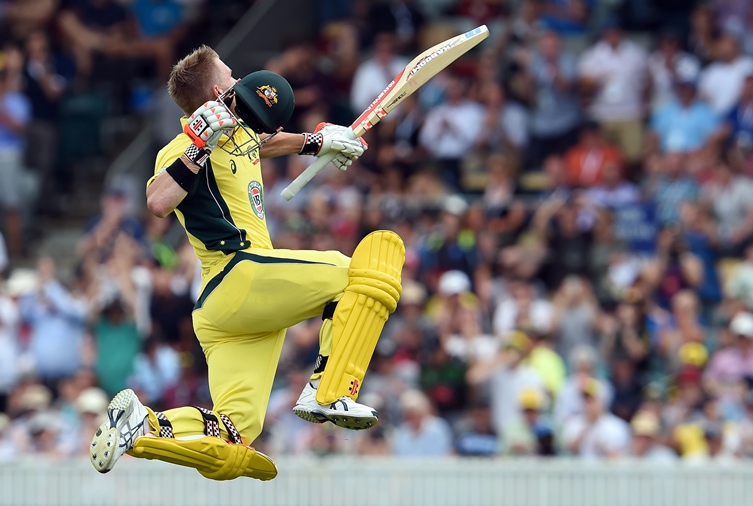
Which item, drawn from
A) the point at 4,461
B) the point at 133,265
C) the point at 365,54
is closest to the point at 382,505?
the point at 4,461

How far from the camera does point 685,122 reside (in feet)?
48.1

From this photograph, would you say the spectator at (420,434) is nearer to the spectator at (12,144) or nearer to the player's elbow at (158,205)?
the player's elbow at (158,205)

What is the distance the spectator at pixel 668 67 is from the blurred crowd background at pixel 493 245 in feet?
0.09

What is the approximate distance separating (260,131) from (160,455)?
5.48 feet

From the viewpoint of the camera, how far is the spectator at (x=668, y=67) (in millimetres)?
15016

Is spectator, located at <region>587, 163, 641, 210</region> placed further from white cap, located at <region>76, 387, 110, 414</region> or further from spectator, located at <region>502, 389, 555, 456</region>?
white cap, located at <region>76, 387, 110, 414</region>

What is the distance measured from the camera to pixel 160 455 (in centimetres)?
777

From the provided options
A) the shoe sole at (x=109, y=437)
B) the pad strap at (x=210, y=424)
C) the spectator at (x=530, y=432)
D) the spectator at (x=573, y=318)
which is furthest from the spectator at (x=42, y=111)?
the shoe sole at (x=109, y=437)

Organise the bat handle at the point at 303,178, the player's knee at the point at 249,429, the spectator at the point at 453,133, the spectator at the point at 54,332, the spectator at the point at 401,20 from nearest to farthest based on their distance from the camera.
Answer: the bat handle at the point at 303,178
the player's knee at the point at 249,429
the spectator at the point at 54,332
the spectator at the point at 453,133
the spectator at the point at 401,20

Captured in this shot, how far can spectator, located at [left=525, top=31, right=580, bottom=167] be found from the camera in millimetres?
15289

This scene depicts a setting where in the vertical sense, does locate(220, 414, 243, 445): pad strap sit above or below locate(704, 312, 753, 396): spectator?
below

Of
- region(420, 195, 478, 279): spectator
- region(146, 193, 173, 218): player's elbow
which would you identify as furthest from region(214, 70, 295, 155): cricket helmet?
region(420, 195, 478, 279): spectator

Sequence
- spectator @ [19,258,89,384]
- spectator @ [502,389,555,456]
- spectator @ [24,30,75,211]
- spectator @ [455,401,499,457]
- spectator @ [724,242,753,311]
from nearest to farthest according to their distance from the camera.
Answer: spectator @ [502,389,555,456] < spectator @ [455,401,499,457] < spectator @ [724,242,753,311] < spectator @ [19,258,89,384] < spectator @ [24,30,75,211]

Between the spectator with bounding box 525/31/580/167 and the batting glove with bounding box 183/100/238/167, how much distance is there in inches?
315
